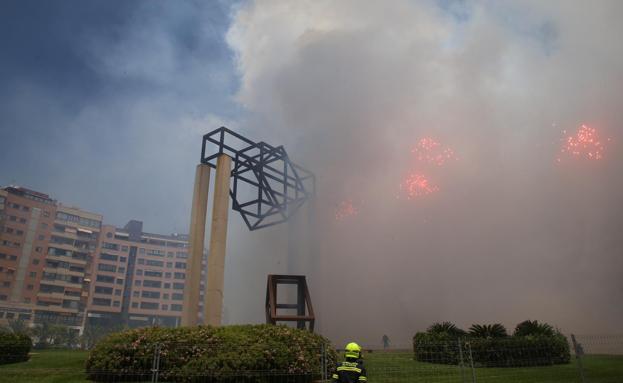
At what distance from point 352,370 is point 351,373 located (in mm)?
53

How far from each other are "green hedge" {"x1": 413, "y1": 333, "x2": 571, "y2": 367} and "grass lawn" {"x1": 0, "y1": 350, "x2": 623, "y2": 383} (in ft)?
1.92

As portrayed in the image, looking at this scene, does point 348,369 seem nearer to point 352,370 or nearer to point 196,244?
point 352,370

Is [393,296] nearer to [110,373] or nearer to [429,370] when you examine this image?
[429,370]

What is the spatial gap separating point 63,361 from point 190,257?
A: 792 centimetres

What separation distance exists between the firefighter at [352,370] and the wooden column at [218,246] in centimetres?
1444

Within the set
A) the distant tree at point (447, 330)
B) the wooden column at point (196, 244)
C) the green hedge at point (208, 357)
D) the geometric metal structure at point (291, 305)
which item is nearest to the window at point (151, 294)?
the wooden column at point (196, 244)

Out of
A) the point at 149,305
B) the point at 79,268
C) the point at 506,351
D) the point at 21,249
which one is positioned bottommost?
the point at 506,351

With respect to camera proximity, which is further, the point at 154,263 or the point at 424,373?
the point at 154,263

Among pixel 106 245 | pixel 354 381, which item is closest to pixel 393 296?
pixel 354 381

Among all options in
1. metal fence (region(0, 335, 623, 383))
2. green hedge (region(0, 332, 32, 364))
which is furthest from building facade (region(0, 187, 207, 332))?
metal fence (region(0, 335, 623, 383))

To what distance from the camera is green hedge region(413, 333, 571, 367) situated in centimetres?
1745

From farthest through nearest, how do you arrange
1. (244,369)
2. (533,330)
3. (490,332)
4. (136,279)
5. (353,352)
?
(136,279) → (533,330) → (490,332) → (244,369) → (353,352)

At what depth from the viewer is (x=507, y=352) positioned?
17.8m

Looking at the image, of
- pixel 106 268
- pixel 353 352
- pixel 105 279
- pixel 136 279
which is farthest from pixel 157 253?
pixel 353 352
